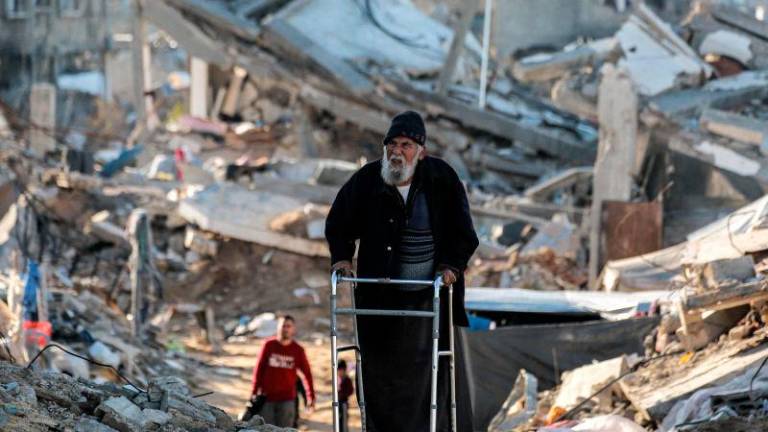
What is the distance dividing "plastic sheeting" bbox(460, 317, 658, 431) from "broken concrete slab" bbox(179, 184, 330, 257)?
9.50 meters

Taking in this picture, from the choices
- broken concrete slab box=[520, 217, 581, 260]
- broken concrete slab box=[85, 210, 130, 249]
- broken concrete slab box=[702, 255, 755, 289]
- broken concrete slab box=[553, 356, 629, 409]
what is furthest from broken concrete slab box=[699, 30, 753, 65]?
broken concrete slab box=[702, 255, 755, 289]

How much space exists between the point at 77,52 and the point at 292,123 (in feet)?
84.4

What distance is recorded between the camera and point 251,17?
104ft

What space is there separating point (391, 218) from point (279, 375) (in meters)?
4.05

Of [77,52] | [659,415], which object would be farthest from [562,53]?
[77,52]

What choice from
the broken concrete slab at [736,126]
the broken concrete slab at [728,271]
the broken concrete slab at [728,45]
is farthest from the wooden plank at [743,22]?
the broken concrete slab at [728,271]

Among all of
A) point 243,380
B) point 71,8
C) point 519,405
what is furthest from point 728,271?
point 71,8

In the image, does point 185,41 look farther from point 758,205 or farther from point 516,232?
point 758,205

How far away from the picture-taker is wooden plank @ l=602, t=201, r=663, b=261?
→ 60.4 feet

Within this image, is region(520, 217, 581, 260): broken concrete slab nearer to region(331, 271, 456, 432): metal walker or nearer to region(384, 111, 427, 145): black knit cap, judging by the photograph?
region(331, 271, 456, 432): metal walker

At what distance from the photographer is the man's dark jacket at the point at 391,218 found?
27.5 ft

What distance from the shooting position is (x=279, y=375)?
1224cm

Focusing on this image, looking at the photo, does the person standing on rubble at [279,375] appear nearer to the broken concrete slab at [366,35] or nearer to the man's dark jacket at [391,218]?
the man's dark jacket at [391,218]

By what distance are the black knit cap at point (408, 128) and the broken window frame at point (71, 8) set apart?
4996 cm
